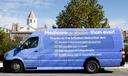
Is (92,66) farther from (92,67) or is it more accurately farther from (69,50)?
(69,50)

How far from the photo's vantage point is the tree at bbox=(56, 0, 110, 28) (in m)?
40.7

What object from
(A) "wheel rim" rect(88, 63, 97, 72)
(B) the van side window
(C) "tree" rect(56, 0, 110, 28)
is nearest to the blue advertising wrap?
(B) the van side window

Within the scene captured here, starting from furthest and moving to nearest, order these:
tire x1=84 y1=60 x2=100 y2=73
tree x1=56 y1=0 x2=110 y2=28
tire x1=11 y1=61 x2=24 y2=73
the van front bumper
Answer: tree x1=56 y1=0 x2=110 y2=28 < the van front bumper < tire x1=11 y1=61 x2=24 y2=73 < tire x1=84 y1=60 x2=100 y2=73

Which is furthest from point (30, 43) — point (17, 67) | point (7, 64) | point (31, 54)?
point (7, 64)

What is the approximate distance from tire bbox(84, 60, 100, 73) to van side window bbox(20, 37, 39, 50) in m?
2.98

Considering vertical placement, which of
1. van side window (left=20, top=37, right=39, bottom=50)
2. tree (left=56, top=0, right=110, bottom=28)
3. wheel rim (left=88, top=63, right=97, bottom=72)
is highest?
tree (left=56, top=0, right=110, bottom=28)

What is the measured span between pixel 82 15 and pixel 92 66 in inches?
764

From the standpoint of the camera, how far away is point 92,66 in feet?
72.3

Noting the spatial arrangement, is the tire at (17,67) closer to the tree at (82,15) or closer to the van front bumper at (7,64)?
the van front bumper at (7,64)

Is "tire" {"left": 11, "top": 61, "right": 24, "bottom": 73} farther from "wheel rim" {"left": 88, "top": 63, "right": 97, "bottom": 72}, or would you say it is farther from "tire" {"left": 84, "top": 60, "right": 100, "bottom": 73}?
"wheel rim" {"left": 88, "top": 63, "right": 97, "bottom": 72}

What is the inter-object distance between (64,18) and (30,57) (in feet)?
66.8

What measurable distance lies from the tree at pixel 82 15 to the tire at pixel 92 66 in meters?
18.5

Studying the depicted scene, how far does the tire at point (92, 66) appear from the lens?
21.9 meters

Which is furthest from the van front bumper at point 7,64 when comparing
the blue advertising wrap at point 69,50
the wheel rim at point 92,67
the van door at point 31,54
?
the wheel rim at point 92,67
